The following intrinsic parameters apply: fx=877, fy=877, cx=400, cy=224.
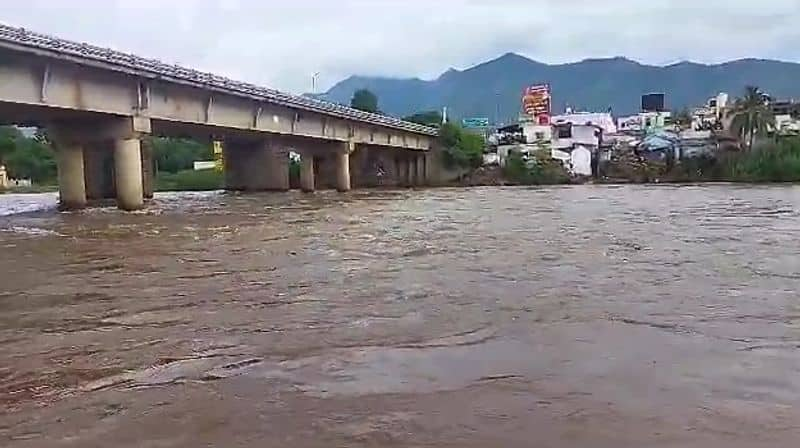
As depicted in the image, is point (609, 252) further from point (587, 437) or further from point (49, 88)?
point (49, 88)

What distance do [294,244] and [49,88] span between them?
14318 millimetres

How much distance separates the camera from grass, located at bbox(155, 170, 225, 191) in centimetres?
8203

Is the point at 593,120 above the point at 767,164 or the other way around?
above

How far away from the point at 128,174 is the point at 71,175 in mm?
4905

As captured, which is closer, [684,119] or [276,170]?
[276,170]

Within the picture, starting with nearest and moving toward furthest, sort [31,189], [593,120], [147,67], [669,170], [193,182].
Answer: [147,67], [669,170], [31,189], [193,182], [593,120]

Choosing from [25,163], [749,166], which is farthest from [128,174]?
[25,163]

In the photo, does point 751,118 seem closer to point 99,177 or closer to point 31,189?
point 99,177

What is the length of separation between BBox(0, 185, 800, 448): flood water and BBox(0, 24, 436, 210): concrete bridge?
12.4 metres

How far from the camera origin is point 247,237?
22734 millimetres

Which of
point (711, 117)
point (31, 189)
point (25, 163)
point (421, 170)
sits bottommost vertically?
point (31, 189)

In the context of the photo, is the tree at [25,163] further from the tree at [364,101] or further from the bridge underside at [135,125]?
the tree at [364,101]

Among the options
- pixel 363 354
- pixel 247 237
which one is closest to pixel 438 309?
pixel 363 354

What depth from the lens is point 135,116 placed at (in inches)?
1396
